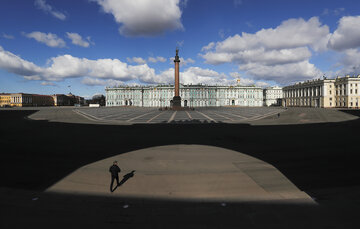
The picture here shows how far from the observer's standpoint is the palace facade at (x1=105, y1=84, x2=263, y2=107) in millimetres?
125875

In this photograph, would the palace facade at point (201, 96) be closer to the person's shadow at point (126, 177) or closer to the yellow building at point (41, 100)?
the yellow building at point (41, 100)

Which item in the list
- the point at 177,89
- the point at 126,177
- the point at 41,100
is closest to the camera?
the point at 126,177

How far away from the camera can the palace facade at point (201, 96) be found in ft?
413

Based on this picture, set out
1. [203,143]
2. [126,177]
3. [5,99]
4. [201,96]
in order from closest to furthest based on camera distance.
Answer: [126,177]
[203,143]
[201,96]
[5,99]

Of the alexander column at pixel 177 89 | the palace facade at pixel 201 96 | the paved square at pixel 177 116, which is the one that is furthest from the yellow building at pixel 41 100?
the alexander column at pixel 177 89

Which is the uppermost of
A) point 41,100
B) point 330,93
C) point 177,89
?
point 41,100

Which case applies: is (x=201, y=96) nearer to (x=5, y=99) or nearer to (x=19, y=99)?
(x=19, y=99)

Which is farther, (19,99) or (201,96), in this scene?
(19,99)

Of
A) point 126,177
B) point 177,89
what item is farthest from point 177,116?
point 126,177

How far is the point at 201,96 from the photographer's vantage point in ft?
415

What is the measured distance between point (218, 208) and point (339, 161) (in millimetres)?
7762

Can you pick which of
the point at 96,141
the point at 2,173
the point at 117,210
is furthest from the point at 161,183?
the point at 96,141

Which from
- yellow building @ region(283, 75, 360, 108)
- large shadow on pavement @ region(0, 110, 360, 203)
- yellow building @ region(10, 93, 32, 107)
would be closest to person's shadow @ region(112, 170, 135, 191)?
large shadow on pavement @ region(0, 110, 360, 203)

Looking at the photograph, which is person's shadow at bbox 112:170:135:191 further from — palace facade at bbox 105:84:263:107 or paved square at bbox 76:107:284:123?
palace facade at bbox 105:84:263:107
